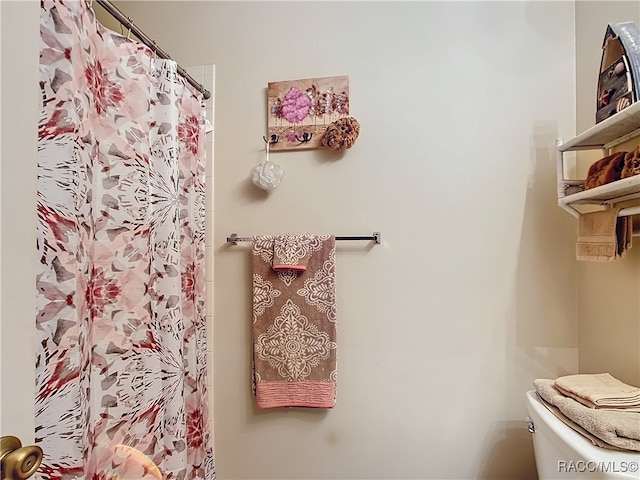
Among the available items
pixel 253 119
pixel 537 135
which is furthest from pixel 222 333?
pixel 537 135

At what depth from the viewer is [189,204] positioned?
1.25 meters

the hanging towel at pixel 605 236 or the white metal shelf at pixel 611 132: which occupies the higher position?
the white metal shelf at pixel 611 132

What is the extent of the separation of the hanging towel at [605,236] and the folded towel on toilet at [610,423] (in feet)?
1.37

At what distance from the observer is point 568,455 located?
2.90ft

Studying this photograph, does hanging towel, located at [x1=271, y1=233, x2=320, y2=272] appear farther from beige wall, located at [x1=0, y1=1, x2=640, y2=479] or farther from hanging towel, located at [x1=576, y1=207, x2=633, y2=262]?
hanging towel, located at [x1=576, y1=207, x2=633, y2=262]

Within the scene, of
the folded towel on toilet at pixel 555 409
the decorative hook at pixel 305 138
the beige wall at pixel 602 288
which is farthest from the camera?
the decorative hook at pixel 305 138

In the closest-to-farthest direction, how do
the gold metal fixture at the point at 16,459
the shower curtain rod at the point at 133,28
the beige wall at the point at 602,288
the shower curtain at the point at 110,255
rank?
the gold metal fixture at the point at 16,459
the shower curtain at the point at 110,255
the shower curtain rod at the point at 133,28
the beige wall at the point at 602,288

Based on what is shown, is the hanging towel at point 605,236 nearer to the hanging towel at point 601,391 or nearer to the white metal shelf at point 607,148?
the white metal shelf at point 607,148

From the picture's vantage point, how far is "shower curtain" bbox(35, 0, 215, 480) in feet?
2.39

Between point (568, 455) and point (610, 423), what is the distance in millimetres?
133

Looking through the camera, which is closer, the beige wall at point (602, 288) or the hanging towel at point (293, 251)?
the beige wall at point (602, 288)

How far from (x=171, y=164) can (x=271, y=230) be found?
0.54 metres

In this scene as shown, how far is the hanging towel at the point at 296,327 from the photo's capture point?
54.7 inches

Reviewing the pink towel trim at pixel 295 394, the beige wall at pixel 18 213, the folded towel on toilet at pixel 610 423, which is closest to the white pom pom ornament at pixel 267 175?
the pink towel trim at pixel 295 394
